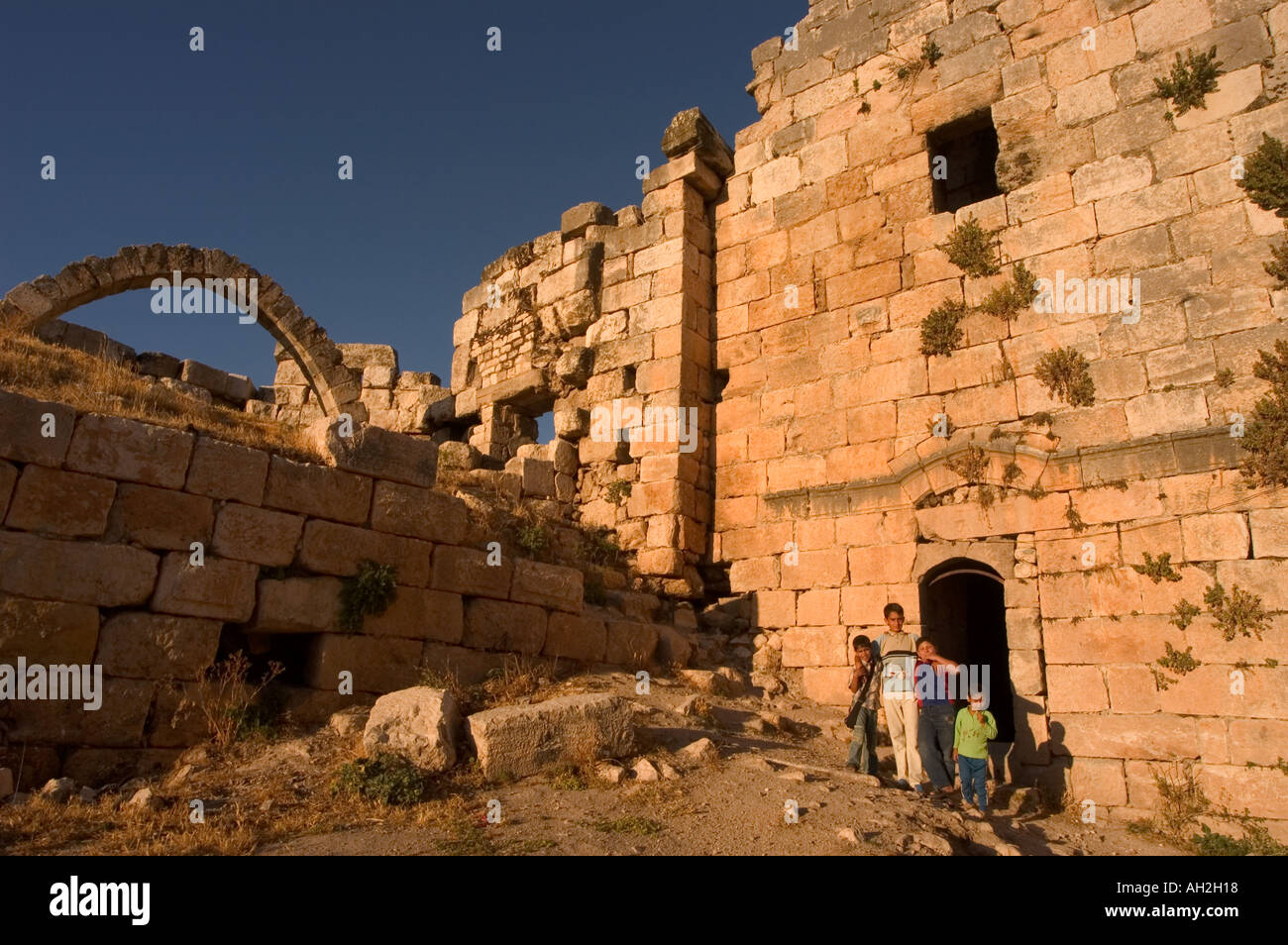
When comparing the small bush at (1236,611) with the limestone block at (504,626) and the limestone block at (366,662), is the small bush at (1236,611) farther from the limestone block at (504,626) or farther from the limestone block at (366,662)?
the limestone block at (366,662)

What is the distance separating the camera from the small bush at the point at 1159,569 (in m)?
7.49

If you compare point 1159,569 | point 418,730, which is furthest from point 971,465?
point 418,730

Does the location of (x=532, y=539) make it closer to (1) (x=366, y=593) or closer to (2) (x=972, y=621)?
(1) (x=366, y=593)

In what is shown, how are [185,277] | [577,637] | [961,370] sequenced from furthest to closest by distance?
[185,277] < [961,370] < [577,637]

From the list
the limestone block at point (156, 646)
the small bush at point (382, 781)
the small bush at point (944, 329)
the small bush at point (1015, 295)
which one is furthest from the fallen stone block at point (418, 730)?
the small bush at point (1015, 295)

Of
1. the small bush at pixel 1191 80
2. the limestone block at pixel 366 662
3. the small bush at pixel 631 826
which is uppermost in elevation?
the small bush at pixel 1191 80

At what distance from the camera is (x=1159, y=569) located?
754 cm

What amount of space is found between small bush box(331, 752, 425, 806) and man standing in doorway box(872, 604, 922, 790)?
A: 3.85 meters

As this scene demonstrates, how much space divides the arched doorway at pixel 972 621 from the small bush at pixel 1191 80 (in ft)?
15.6

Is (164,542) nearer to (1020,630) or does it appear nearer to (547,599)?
(547,599)

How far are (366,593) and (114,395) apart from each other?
268cm

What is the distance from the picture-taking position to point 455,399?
1441 centimetres

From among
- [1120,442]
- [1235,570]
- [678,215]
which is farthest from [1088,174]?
[678,215]

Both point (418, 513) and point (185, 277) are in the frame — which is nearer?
point (418, 513)
